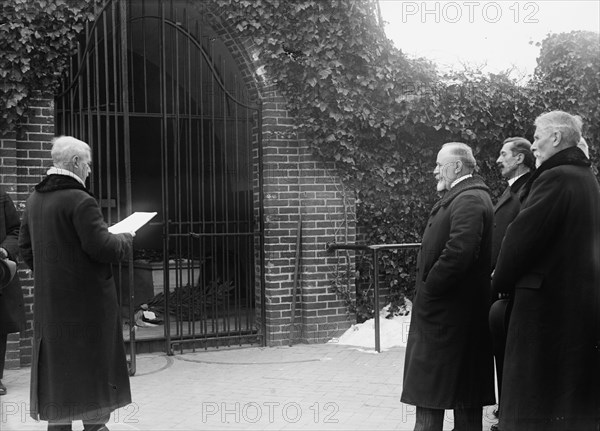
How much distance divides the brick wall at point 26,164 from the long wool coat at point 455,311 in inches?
155

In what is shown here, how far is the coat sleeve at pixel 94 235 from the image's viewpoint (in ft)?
13.4


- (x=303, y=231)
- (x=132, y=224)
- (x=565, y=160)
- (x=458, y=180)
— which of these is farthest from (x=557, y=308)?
(x=303, y=231)

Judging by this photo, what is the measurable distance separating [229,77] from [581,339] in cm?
591

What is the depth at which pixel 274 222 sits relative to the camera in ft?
25.4

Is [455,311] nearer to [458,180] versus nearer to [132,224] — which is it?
[458,180]

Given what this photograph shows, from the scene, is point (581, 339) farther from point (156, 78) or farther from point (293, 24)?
point (156, 78)

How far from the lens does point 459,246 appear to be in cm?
417

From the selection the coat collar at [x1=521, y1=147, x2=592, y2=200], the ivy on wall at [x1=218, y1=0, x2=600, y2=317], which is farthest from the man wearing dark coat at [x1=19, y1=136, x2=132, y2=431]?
the ivy on wall at [x1=218, y1=0, x2=600, y2=317]

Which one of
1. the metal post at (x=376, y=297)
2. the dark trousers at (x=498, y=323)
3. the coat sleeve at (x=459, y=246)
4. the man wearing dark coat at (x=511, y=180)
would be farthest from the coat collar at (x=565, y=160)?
the metal post at (x=376, y=297)

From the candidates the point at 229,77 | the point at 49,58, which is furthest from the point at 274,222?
the point at 49,58

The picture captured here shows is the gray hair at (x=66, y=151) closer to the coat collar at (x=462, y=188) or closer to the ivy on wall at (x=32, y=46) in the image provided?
the coat collar at (x=462, y=188)

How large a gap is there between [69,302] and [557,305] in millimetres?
2706

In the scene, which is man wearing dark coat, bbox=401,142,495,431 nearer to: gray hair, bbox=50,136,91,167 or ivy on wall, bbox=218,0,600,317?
gray hair, bbox=50,136,91,167

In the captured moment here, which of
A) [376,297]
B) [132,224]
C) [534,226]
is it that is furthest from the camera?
[376,297]
